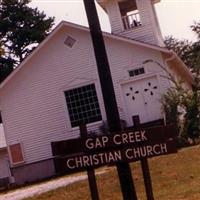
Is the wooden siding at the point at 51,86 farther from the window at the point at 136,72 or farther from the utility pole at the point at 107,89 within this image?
the utility pole at the point at 107,89

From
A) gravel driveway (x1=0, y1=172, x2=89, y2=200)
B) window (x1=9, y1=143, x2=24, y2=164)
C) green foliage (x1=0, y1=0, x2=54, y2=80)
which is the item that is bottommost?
gravel driveway (x1=0, y1=172, x2=89, y2=200)

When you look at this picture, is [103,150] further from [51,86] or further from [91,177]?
[51,86]

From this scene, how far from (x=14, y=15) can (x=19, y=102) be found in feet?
92.4

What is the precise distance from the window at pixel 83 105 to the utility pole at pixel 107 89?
17566 mm

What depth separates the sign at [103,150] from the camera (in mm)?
7484

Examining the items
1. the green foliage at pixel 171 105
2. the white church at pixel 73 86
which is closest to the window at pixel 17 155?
the white church at pixel 73 86

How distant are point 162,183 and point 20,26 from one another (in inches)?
1681

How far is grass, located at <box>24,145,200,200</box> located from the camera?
415 inches

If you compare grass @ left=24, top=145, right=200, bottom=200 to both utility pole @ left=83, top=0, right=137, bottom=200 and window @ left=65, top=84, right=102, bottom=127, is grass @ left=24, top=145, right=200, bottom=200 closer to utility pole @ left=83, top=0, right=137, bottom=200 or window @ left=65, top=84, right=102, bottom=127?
utility pole @ left=83, top=0, right=137, bottom=200

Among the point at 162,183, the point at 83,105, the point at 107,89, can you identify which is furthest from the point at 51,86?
the point at 107,89

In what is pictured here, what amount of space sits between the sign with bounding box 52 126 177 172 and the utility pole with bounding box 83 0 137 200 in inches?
5.3

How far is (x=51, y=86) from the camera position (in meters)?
25.5

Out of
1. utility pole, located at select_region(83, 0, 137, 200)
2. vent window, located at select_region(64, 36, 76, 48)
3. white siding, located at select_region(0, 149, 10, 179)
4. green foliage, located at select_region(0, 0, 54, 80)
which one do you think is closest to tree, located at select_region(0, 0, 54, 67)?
green foliage, located at select_region(0, 0, 54, 80)

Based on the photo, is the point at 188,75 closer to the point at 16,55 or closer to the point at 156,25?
the point at 156,25
